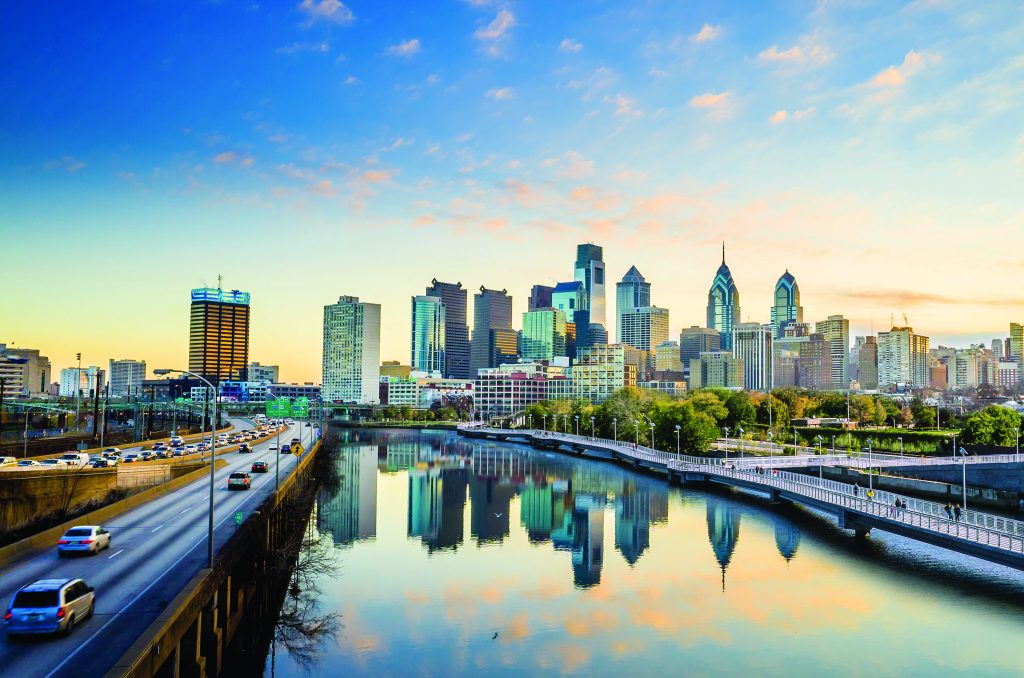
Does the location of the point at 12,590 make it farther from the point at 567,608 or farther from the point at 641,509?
the point at 641,509

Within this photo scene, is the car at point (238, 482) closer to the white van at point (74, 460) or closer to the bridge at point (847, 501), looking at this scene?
the white van at point (74, 460)

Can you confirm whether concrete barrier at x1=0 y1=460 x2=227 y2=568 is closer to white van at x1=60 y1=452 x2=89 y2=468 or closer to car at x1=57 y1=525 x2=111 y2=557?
car at x1=57 y1=525 x2=111 y2=557

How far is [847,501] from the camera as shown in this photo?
A: 68750 mm

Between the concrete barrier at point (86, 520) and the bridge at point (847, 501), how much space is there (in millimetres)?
51736

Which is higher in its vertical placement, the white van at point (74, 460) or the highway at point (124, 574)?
the white van at point (74, 460)

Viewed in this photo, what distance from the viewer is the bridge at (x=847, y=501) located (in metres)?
50.2

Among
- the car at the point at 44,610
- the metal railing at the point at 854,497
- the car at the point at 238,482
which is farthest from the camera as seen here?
the car at the point at 238,482

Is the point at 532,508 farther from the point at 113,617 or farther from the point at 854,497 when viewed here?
the point at 113,617

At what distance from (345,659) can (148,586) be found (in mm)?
11530

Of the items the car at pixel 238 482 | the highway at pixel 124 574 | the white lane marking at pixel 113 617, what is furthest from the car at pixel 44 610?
the car at pixel 238 482

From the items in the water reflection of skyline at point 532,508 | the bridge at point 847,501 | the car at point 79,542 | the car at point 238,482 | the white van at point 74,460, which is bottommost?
the water reflection of skyline at point 532,508

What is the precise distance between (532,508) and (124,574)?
60306 millimetres

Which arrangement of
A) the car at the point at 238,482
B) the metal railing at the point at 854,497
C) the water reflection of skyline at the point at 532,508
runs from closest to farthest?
the metal railing at the point at 854,497 < the car at the point at 238,482 < the water reflection of skyline at the point at 532,508

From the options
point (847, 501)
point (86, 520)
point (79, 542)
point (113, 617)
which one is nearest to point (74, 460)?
point (86, 520)
